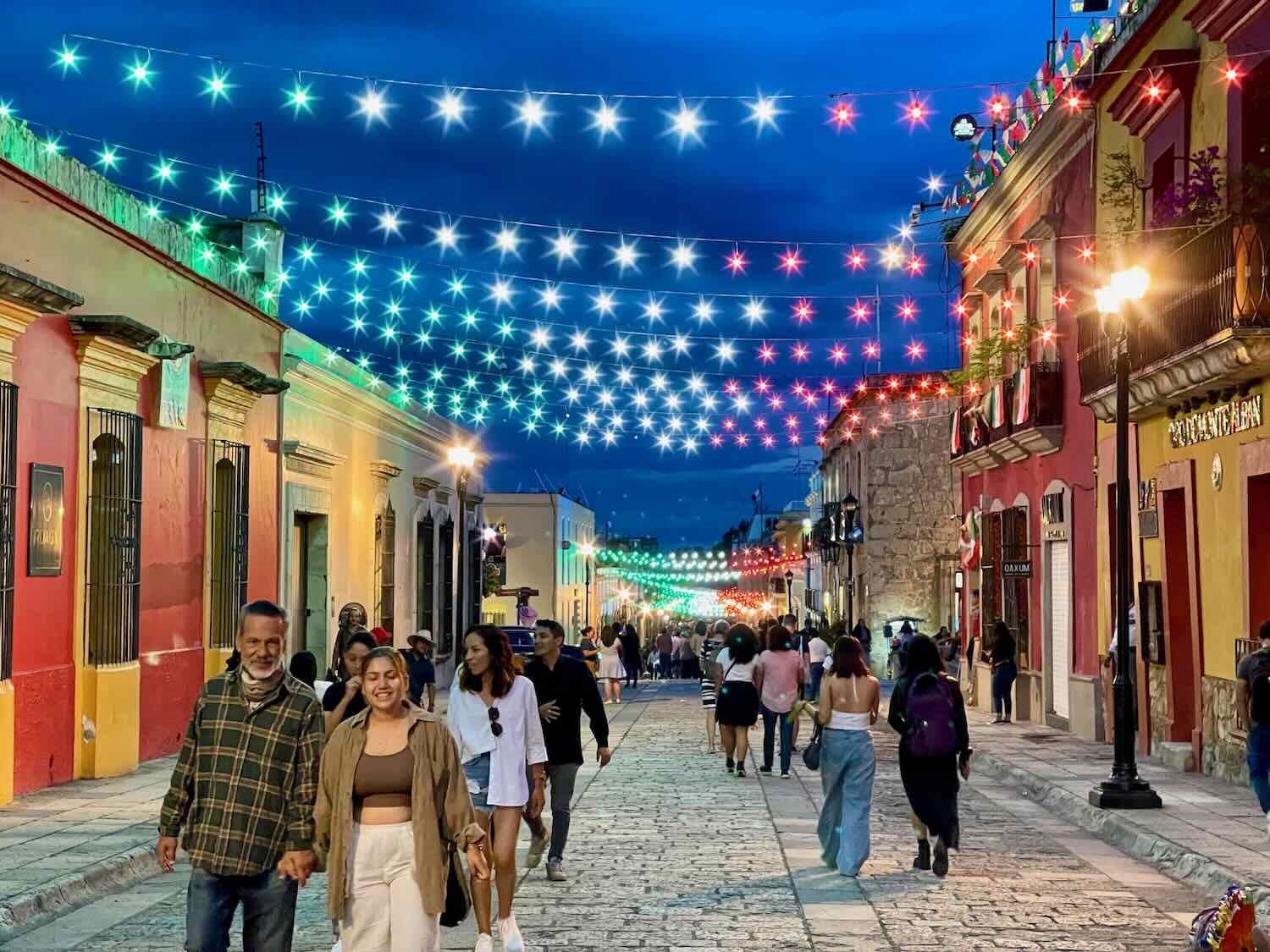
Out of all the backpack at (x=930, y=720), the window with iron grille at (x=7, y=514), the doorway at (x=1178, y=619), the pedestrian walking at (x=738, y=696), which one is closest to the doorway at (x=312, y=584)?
the pedestrian walking at (x=738, y=696)

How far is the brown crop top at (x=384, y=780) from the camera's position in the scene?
5734 millimetres

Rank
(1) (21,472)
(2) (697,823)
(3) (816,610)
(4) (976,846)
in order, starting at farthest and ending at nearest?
(3) (816,610), (1) (21,472), (2) (697,823), (4) (976,846)

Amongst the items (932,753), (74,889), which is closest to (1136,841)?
(932,753)

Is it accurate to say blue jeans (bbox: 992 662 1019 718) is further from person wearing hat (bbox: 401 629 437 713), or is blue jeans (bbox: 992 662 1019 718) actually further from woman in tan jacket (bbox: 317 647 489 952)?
woman in tan jacket (bbox: 317 647 489 952)

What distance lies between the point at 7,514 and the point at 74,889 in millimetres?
4700

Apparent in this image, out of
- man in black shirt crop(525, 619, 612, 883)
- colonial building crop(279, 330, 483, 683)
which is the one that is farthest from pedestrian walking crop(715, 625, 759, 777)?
man in black shirt crop(525, 619, 612, 883)

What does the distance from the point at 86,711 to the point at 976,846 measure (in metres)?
8.08

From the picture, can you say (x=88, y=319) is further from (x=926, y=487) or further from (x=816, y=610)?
(x=816, y=610)

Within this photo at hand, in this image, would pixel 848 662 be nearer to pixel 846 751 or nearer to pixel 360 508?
pixel 846 751

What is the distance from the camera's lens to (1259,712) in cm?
1164

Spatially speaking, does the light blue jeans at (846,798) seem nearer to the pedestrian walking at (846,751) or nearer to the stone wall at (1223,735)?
the pedestrian walking at (846,751)

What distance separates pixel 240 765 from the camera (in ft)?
18.9

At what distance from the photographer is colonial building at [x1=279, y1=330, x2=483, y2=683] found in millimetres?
22750

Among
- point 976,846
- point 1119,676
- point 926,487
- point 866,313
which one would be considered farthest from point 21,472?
point 926,487
